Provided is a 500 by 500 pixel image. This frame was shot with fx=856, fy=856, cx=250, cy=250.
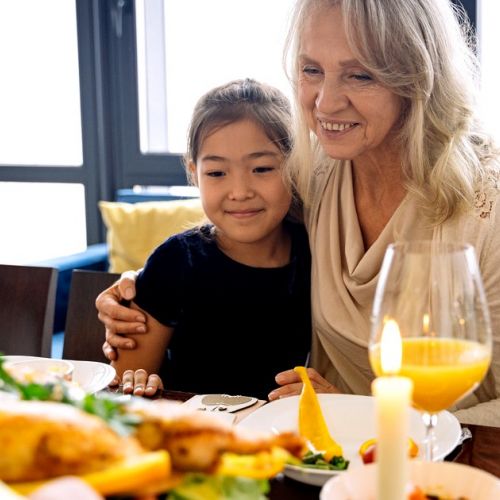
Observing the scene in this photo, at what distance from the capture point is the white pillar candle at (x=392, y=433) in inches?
24.6

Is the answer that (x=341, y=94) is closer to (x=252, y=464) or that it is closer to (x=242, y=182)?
(x=242, y=182)

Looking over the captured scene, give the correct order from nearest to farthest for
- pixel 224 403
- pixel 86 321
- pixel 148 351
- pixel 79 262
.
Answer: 1. pixel 224 403
2. pixel 148 351
3. pixel 86 321
4. pixel 79 262

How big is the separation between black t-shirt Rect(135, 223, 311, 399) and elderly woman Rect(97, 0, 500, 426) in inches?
2.1

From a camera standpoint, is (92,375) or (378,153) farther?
(378,153)

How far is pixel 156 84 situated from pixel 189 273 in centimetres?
268

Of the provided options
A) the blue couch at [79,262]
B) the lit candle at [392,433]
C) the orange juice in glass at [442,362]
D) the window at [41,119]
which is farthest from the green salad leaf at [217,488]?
the window at [41,119]

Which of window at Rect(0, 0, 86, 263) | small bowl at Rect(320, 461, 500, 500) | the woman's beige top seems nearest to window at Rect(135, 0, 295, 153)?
window at Rect(0, 0, 86, 263)

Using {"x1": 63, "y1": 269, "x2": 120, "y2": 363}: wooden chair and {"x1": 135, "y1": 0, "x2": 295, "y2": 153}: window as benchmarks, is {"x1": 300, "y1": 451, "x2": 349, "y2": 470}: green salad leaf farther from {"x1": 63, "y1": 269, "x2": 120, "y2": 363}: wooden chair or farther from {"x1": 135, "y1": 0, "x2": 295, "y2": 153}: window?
{"x1": 135, "y1": 0, "x2": 295, "y2": 153}: window

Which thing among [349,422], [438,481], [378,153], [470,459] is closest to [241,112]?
[378,153]

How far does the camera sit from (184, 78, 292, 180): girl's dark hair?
1.95 m

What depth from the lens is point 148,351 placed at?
1916 mm

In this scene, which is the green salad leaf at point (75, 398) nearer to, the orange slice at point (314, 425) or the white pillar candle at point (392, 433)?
the white pillar candle at point (392, 433)

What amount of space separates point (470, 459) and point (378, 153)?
932mm

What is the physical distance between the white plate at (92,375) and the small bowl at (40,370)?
55 mm
